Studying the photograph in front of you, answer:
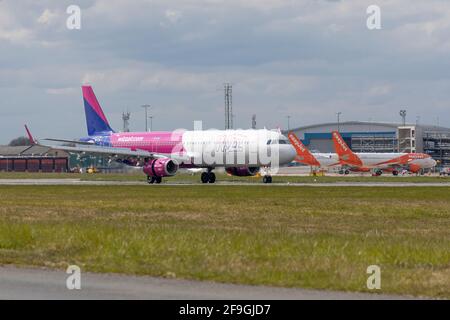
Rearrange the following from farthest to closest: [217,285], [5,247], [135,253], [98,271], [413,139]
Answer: [413,139], [5,247], [135,253], [98,271], [217,285]

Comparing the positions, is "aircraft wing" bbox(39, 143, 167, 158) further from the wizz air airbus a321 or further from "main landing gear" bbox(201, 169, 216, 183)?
"main landing gear" bbox(201, 169, 216, 183)

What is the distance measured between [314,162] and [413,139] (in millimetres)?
49540

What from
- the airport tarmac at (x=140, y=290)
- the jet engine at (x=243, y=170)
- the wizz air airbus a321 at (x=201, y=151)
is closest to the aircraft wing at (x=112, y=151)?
the wizz air airbus a321 at (x=201, y=151)

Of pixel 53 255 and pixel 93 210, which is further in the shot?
pixel 93 210

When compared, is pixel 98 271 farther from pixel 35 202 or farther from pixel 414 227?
pixel 35 202

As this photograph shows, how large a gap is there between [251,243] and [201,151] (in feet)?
143

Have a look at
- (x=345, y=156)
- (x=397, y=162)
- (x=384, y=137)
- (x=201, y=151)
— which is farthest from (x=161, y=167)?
(x=384, y=137)

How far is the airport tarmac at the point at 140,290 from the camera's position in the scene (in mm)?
12578

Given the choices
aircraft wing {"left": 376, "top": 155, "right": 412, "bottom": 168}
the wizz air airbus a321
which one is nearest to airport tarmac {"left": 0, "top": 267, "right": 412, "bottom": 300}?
the wizz air airbus a321

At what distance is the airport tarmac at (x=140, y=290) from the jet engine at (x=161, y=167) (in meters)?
46.5

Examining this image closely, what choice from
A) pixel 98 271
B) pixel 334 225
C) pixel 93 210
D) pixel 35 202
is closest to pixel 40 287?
pixel 98 271

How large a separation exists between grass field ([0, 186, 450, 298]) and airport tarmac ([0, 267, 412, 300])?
54 cm

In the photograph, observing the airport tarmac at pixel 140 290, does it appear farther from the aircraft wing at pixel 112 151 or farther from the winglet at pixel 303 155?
the winglet at pixel 303 155

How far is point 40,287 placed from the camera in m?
13.4
